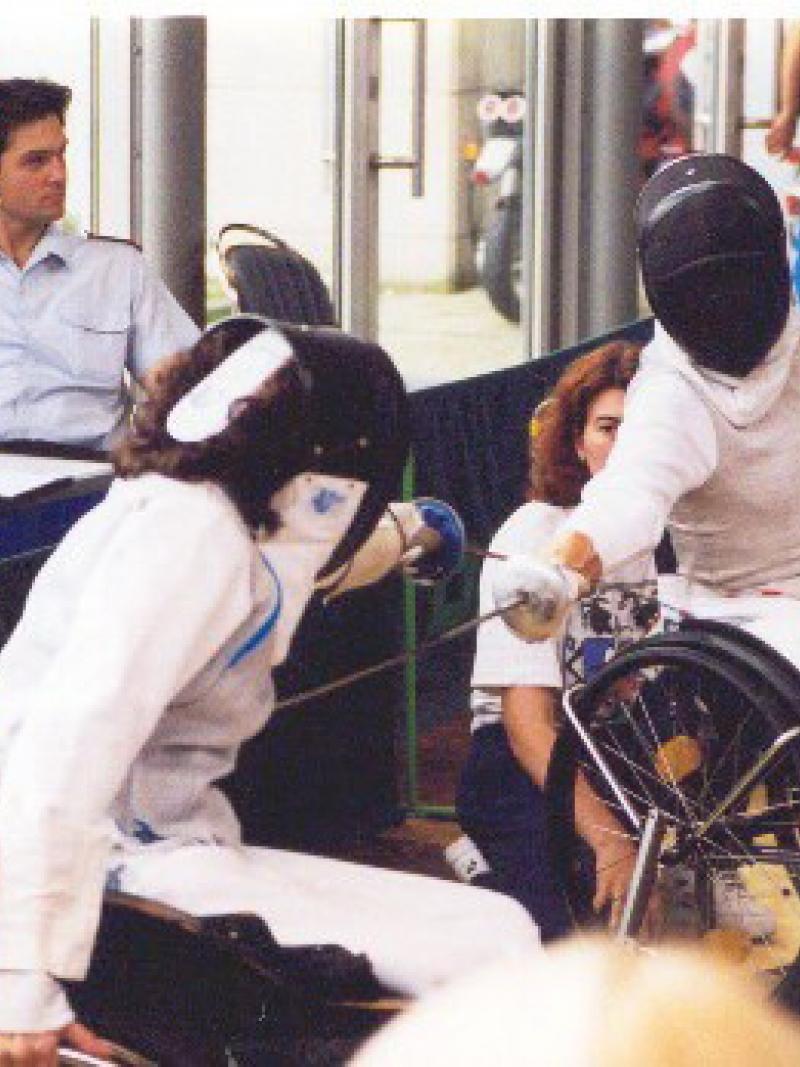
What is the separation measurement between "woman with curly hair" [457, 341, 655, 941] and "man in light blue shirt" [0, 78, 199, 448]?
41.8 inches

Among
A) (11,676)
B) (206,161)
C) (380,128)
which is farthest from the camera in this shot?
(380,128)

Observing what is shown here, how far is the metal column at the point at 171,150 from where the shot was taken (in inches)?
249

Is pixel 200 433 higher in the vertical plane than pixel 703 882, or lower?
higher

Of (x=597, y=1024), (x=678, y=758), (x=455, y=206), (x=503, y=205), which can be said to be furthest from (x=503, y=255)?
(x=597, y=1024)

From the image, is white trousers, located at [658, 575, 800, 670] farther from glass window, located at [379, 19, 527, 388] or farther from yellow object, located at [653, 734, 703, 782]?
glass window, located at [379, 19, 527, 388]

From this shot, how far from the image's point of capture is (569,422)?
446 centimetres

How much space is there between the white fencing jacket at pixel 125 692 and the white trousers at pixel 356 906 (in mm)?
47

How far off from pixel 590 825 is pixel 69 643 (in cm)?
159

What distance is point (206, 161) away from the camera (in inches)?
258

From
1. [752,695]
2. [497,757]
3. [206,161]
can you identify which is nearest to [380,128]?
[206,161]

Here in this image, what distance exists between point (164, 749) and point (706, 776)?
1.35 m

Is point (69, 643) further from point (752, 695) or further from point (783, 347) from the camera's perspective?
point (783, 347)

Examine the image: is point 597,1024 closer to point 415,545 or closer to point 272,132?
point 415,545

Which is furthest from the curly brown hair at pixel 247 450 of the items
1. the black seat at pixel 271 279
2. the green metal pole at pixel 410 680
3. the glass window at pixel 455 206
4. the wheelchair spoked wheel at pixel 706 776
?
the glass window at pixel 455 206
